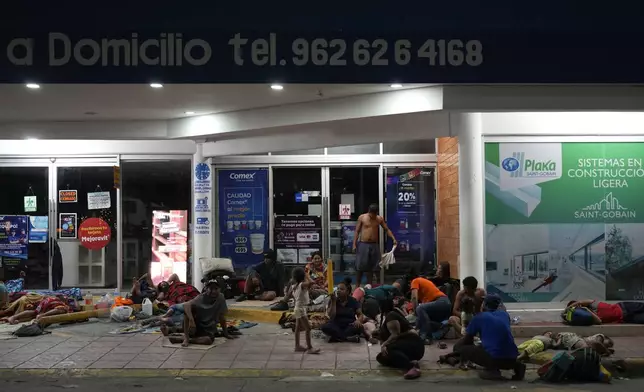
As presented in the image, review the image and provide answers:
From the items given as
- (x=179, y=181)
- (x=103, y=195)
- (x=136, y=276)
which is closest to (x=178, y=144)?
(x=179, y=181)

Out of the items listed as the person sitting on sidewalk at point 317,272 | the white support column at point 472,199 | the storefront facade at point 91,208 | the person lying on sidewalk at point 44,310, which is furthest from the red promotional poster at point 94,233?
the white support column at point 472,199

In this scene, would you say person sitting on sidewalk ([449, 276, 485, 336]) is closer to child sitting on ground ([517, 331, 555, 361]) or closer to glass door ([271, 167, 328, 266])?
child sitting on ground ([517, 331, 555, 361])

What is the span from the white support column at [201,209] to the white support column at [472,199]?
572 centimetres

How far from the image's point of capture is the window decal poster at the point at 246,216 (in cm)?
1495

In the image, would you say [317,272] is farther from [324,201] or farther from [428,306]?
[428,306]

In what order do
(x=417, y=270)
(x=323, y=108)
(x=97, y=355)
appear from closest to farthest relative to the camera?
(x=97, y=355) < (x=323, y=108) < (x=417, y=270)

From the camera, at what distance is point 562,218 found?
12227 mm

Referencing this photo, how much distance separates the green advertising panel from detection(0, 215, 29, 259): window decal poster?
34.7ft

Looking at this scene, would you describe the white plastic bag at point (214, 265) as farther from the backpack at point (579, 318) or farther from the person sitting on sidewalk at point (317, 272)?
the backpack at point (579, 318)

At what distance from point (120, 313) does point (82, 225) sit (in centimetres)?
368

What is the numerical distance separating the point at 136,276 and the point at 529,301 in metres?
8.92

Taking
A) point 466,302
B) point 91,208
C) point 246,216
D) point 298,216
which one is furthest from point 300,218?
point 466,302

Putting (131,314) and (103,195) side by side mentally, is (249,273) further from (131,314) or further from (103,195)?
(103,195)

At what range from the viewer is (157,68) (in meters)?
3.62
